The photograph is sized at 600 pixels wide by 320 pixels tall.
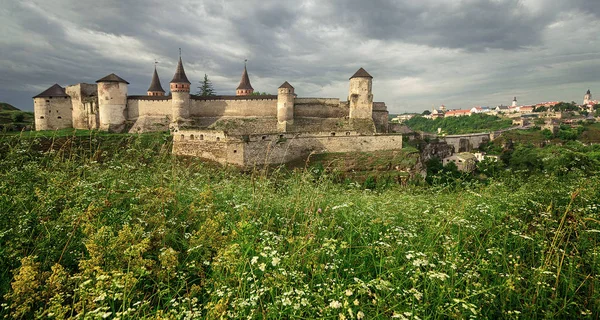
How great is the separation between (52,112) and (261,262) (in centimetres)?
4600

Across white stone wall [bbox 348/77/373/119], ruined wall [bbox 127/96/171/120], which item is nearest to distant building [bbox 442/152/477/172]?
white stone wall [bbox 348/77/373/119]

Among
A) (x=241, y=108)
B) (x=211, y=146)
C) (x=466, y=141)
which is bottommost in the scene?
(x=466, y=141)

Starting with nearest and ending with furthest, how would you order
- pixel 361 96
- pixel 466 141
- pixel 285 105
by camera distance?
pixel 285 105, pixel 361 96, pixel 466 141

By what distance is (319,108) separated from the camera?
41000mm

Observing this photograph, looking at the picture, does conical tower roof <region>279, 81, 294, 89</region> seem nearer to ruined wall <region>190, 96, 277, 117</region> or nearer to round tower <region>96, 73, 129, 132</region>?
ruined wall <region>190, 96, 277, 117</region>

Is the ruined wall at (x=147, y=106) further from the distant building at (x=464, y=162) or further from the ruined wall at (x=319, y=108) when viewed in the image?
the distant building at (x=464, y=162)

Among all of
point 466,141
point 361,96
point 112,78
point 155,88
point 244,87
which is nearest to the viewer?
point 112,78

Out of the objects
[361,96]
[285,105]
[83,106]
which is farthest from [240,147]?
[83,106]

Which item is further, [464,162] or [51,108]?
[51,108]

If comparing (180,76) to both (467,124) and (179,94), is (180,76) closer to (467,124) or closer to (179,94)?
(179,94)

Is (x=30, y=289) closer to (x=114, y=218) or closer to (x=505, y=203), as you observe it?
(x=114, y=218)

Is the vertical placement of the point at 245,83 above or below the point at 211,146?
above

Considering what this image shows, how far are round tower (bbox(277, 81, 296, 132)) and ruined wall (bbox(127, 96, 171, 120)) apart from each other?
1525cm

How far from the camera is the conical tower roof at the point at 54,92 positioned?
34737mm
